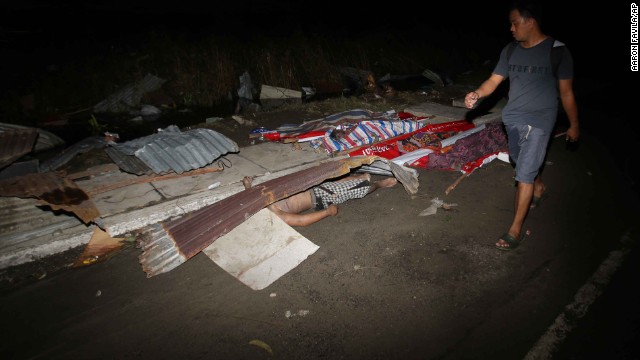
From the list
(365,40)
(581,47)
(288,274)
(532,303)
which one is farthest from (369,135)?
(581,47)

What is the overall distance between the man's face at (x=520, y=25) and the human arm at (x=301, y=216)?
7.95 ft

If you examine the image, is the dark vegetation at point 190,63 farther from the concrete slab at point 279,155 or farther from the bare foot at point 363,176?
the bare foot at point 363,176

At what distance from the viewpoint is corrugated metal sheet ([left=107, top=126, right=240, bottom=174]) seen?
4.51 m

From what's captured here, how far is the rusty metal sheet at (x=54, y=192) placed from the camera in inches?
142

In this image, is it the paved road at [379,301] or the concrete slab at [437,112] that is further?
the concrete slab at [437,112]

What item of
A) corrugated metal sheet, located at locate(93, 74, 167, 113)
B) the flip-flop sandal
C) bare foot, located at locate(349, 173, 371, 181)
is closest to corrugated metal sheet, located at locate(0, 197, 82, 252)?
bare foot, located at locate(349, 173, 371, 181)

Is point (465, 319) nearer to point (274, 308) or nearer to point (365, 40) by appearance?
point (274, 308)

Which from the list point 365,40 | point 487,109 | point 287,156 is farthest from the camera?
point 365,40

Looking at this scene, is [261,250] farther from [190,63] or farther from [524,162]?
[190,63]

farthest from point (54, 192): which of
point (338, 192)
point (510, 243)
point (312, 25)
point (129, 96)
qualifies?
point (312, 25)

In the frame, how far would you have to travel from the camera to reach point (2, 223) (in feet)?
12.0

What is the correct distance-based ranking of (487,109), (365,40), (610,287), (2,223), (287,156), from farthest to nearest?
(365,40), (487,109), (287,156), (2,223), (610,287)

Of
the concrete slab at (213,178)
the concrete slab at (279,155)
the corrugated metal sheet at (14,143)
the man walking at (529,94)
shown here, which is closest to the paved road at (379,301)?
the man walking at (529,94)

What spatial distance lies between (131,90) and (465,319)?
8885 millimetres
